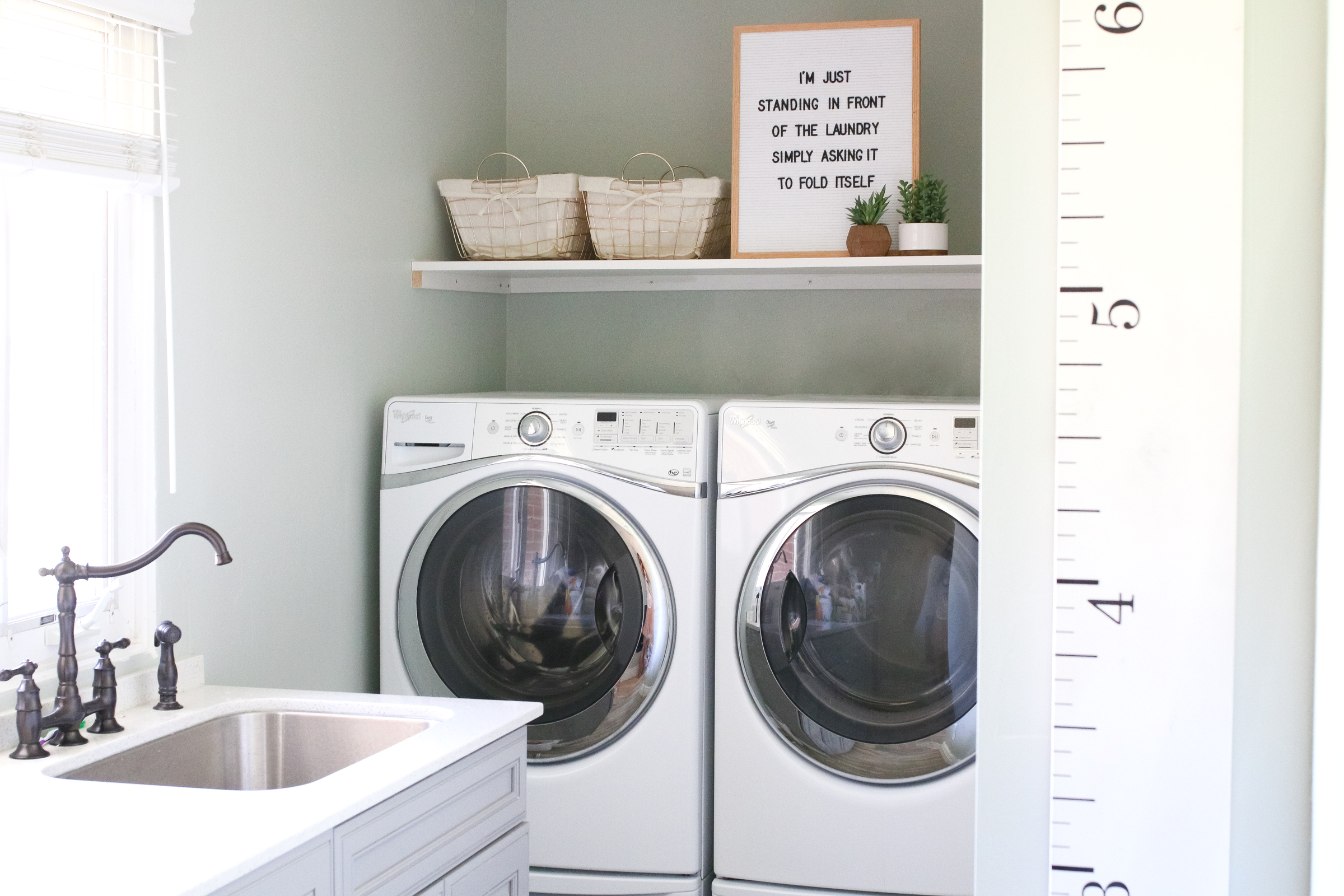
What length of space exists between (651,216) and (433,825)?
153 centimetres

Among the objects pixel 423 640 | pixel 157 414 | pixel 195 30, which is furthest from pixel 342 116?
pixel 423 640

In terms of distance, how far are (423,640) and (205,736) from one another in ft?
2.28

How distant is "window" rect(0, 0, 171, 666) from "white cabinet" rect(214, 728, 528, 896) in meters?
0.64

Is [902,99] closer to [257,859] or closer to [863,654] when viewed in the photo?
[863,654]

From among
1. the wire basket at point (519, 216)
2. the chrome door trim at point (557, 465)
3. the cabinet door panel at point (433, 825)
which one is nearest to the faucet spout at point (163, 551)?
the cabinet door panel at point (433, 825)

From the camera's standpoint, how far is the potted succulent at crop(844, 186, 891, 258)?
2.51m

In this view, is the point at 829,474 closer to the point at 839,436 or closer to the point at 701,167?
the point at 839,436

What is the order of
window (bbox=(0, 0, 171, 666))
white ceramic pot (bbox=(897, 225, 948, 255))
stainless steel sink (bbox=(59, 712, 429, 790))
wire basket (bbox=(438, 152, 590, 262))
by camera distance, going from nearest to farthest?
window (bbox=(0, 0, 171, 666)), stainless steel sink (bbox=(59, 712, 429, 790)), white ceramic pot (bbox=(897, 225, 948, 255)), wire basket (bbox=(438, 152, 590, 262))

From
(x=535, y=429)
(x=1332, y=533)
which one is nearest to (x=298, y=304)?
(x=535, y=429)

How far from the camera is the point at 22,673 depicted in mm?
1568

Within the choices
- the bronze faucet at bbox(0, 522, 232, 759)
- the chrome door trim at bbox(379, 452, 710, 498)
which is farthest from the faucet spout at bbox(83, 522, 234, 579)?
the chrome door trim at bbox(379, 452, 710, 498)

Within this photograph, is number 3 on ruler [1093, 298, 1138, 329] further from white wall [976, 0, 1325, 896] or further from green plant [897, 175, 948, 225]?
green plant [897, 175, 948, 225]

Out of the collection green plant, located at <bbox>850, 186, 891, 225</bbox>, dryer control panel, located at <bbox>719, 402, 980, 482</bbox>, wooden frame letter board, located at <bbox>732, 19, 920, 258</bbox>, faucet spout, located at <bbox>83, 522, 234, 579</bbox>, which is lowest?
faucet spout, located at <bbox>83, 522, 234, 579</bbox>

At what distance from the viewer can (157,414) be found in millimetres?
1907
